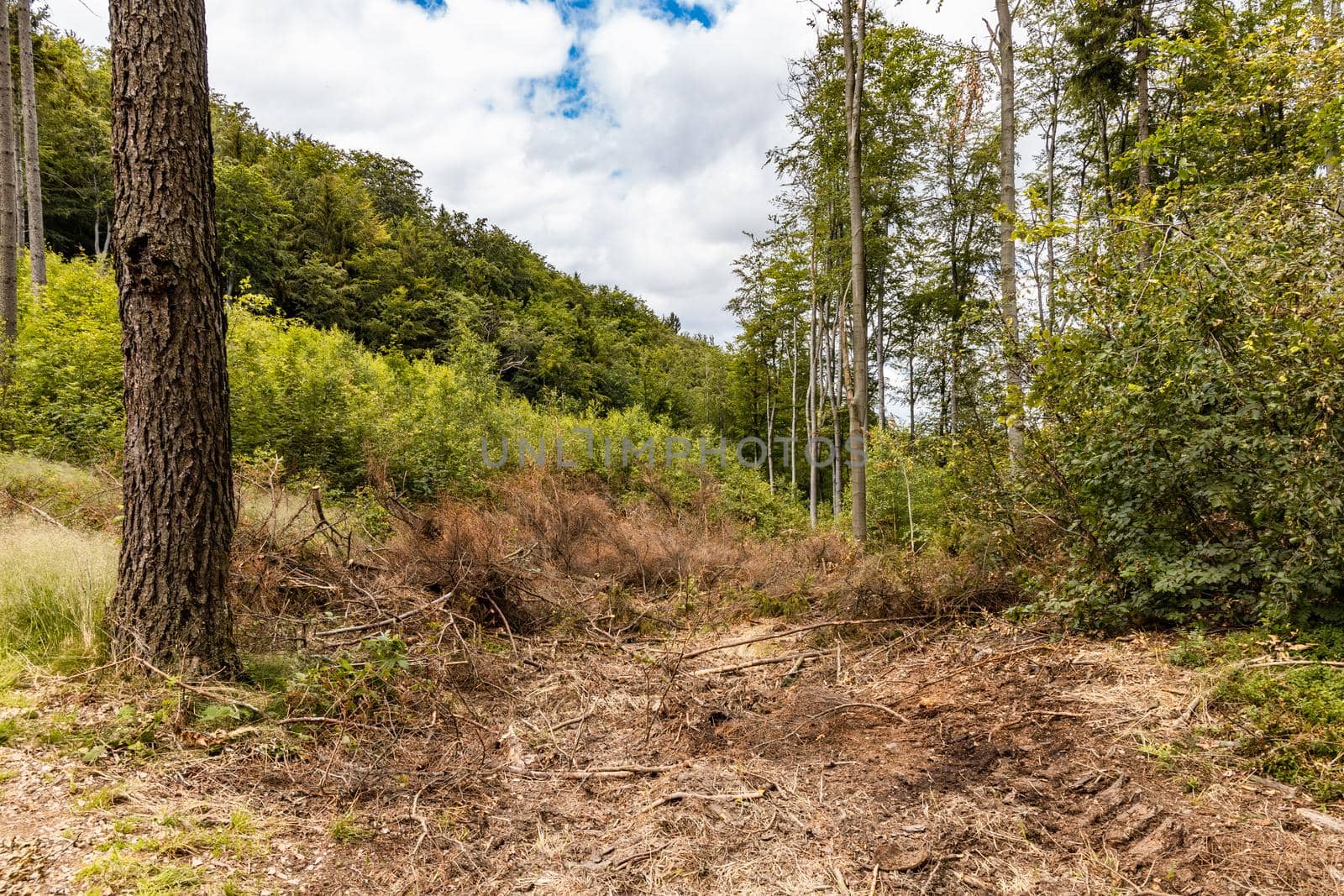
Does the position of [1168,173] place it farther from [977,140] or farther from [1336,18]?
[1336,18]

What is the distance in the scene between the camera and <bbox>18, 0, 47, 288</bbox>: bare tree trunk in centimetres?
943

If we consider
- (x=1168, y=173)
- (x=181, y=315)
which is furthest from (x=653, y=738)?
(x=1168, y=173)

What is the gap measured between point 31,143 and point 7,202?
14.0 ft

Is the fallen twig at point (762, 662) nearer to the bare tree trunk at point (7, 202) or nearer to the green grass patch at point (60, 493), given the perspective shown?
the green grass patch at point (60, 493)

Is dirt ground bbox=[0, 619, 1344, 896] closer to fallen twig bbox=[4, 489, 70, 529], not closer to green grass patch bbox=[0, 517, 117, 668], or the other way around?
green grass patch bbox=[0, 517, 117, 668]

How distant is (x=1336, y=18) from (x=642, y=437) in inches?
600

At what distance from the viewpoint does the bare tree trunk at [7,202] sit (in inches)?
300

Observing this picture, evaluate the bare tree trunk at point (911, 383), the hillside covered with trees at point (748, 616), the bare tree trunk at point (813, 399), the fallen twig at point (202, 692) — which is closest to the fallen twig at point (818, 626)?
the hillside covered with trees at point (748, 616)

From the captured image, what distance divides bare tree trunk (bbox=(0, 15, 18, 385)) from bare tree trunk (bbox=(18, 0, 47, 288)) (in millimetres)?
1811

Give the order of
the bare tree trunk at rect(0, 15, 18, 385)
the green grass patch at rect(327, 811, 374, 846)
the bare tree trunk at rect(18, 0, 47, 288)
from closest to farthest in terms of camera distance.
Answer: the green grass patch at rect(327, 811, 374, 846)
the bare tree trunk at rect(0, 15, 18, 385)
the bare tree trunk at rect(18, 0, 47, 288)

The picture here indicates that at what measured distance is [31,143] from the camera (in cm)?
1021

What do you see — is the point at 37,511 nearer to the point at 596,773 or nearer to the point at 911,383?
the point at 596,773

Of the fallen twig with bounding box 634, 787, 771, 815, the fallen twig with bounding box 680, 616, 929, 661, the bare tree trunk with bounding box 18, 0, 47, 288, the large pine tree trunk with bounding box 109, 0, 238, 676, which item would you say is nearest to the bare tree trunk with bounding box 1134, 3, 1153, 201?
the fallen twig with bounding box 680, 616, 929, 661

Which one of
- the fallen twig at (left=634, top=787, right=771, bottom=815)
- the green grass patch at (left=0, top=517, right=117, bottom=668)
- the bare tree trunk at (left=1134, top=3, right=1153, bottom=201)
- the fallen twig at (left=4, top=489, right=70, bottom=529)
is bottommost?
the fallen twig at (left=634, top=787, right=771, bottom=815)
